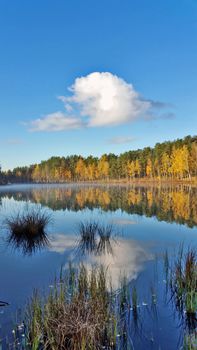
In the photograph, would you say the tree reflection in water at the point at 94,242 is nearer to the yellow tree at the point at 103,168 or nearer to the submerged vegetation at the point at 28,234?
the submerged vegetation at the point at 28,234

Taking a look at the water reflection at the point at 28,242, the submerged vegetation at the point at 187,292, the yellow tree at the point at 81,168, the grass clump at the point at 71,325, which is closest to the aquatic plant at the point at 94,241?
the water reflection at the point at 28,242

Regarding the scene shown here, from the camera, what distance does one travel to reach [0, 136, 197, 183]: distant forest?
254ft

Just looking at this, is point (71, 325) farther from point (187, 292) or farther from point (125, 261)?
point (125, 261)

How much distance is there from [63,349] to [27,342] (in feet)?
2.05

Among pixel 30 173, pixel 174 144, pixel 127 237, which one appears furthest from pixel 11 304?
pixel 30 173

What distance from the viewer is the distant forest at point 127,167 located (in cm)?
7754

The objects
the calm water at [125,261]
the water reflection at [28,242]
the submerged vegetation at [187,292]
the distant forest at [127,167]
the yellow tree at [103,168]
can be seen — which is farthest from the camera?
the yellow tree at [103,168]

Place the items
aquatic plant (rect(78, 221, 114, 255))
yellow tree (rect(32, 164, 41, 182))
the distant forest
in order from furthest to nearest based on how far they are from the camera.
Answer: yellow tree (rect(32, 164, 41, 182)) → the distant forest → aquatic plant (rect(78, 221, 114, 255))

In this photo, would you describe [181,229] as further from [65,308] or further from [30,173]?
[30,173]

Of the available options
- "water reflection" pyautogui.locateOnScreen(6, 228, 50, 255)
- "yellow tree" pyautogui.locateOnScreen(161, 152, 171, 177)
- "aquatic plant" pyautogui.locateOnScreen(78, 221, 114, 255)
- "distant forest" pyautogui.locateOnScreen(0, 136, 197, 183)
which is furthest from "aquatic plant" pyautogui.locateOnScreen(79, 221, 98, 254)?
"yellow tree" pyautogui.locateOnScreen(161, 152, 171, 177)

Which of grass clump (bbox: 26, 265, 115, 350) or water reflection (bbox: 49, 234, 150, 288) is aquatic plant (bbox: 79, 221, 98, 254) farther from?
grass clump (bbox: 26, 265, 115, 350)

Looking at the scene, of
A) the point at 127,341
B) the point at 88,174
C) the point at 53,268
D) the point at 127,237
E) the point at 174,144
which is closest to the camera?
the point at 127,341

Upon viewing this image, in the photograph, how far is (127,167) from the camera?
10838cm

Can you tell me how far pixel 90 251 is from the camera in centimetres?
1145
